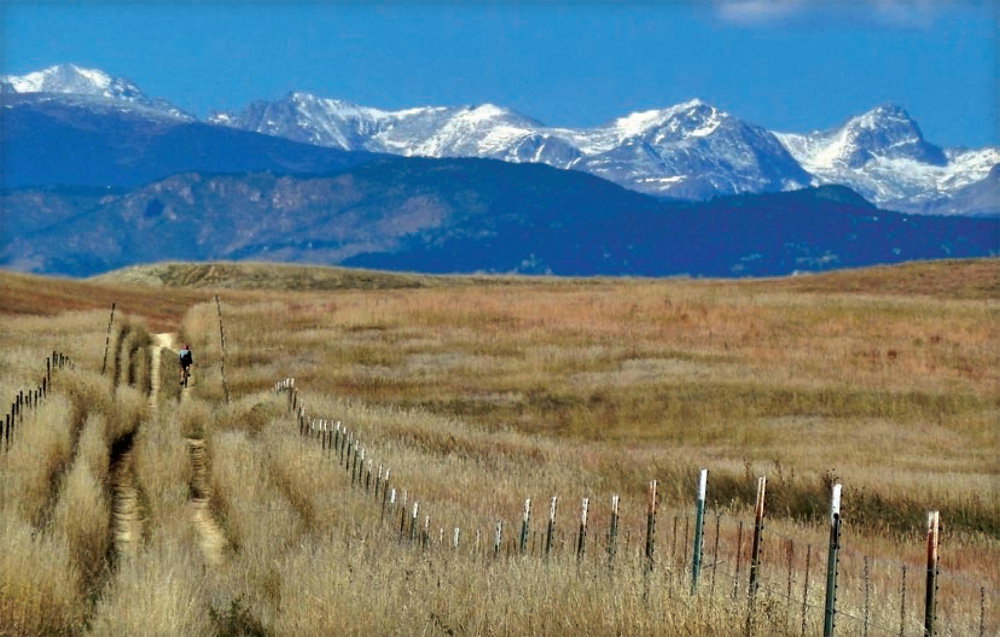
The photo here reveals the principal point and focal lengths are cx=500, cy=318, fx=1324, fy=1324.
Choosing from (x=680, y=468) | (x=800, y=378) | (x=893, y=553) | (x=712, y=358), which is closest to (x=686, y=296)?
(x=712, y=358)

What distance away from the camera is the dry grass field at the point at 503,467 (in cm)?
1212

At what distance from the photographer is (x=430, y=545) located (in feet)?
49.9

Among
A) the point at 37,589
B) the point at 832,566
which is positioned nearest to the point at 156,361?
the point at 37,589

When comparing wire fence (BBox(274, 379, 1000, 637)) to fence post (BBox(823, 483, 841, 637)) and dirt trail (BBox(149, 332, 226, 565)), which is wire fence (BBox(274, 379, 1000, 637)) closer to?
fence post (BBox(823, 483, 841, 637))

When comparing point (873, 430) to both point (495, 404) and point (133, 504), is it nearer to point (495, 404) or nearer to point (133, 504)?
point (495, 404)

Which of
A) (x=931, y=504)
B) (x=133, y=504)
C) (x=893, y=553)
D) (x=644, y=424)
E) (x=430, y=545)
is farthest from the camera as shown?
(x=644, y=424)

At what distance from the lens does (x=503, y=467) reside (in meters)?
25.1

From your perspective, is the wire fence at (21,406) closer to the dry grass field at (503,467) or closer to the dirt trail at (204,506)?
the dry grass field at (503,467)

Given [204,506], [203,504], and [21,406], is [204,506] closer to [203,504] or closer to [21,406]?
[203,504]

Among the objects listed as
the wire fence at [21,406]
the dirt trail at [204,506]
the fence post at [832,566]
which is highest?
the fence post at [832,566]

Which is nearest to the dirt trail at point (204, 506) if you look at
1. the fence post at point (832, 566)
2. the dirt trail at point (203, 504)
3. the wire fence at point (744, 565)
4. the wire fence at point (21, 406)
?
the dirt trail at point (203, 504)

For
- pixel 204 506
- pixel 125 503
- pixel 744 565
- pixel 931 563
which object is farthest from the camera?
pixel 204 506

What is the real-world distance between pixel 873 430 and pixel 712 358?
12767mm

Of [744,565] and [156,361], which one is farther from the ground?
[156,361]
